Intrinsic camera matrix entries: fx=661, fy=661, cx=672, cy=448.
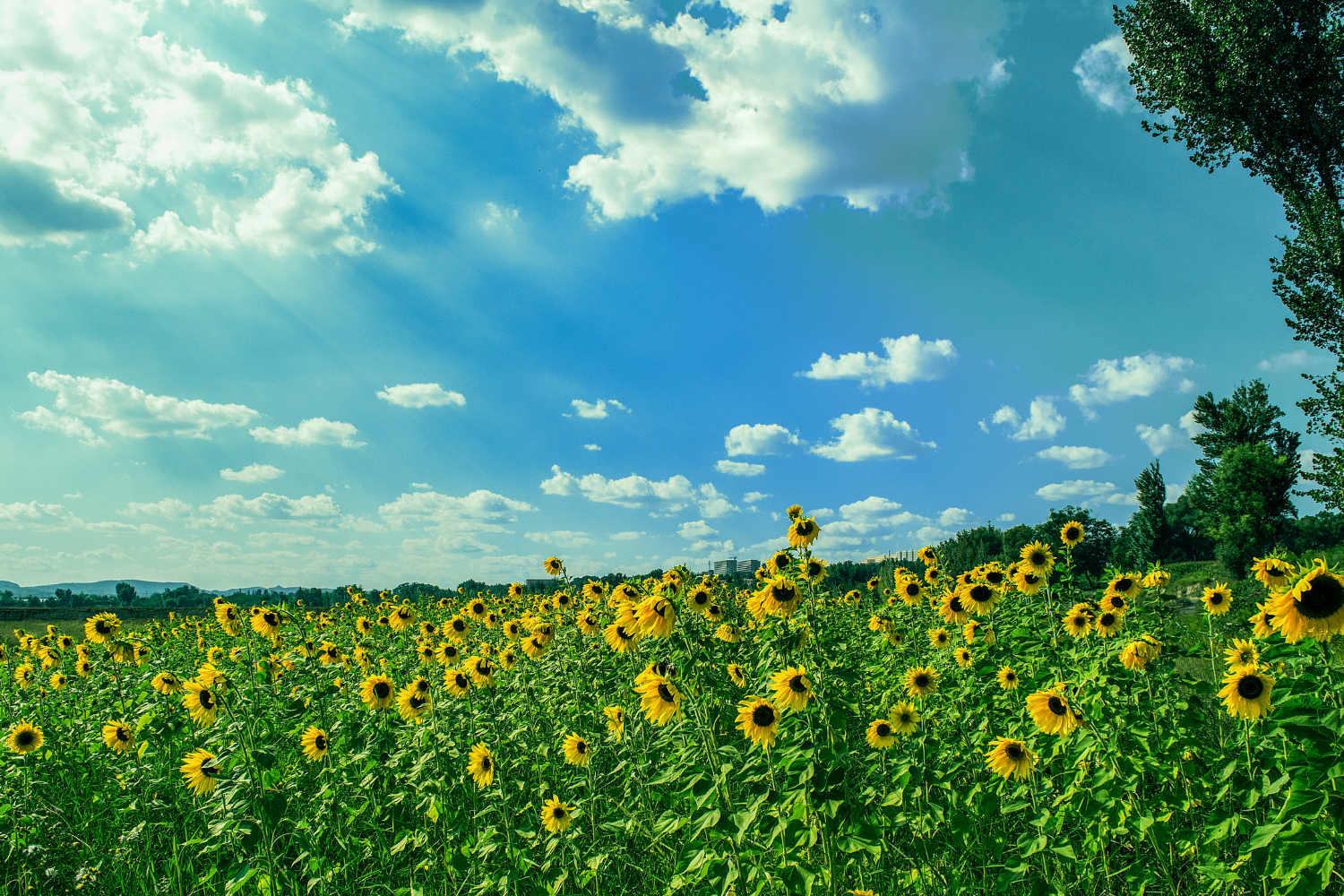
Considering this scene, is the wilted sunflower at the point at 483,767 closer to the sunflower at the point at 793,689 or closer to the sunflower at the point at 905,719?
the sunflower at the point at 793,689

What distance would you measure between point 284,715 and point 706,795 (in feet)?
12.5

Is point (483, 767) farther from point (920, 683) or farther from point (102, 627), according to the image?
point (102, 627)

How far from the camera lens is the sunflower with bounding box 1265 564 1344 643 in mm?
3069

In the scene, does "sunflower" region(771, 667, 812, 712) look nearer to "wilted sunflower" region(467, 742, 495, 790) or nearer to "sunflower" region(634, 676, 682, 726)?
"sunflower" region(634, 676, 682, 726)

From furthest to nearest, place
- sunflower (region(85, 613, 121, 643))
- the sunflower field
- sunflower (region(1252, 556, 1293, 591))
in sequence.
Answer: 1. sunflower (region(85, 613, 121, 643))
2. sunflower (region(1252, 556, 1293, 591))
3. the sunflower field

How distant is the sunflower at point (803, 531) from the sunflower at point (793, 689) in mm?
1086

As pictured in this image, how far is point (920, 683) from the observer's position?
5.50 m

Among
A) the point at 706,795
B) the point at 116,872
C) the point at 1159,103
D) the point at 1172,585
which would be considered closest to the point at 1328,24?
the point at 1159,103

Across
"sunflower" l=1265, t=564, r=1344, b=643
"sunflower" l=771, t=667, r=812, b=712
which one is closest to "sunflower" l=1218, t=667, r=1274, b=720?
"sunflower" l=1265, t=564, r=1344, b=643

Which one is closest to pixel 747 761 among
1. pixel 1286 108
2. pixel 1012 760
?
pixel 1012 760

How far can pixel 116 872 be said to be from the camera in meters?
4.73

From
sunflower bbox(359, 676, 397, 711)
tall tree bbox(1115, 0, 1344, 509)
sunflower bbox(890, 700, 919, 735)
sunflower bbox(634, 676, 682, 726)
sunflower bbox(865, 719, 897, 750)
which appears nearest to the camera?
sunflower bbox(634, 676, 682, 726)

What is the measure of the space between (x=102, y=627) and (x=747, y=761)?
29.0 ft

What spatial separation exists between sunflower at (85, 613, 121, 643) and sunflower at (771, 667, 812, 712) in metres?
8.56
